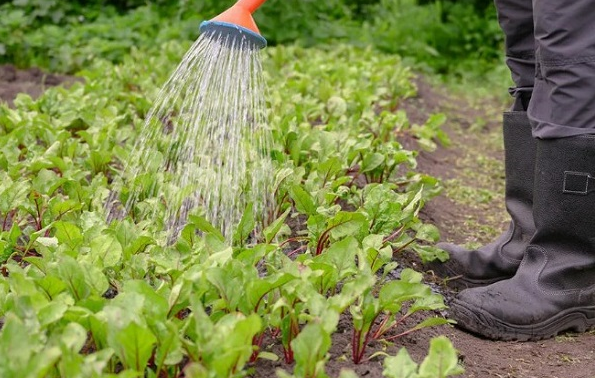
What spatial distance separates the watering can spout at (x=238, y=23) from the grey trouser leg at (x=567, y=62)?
875mm

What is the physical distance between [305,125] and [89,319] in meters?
2.15

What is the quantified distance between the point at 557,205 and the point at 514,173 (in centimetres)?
44

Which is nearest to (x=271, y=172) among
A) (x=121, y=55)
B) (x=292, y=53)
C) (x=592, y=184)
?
(x=592, y=184)

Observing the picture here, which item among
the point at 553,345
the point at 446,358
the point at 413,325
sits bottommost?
the point at 553,345

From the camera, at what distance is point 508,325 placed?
2793 millimetres

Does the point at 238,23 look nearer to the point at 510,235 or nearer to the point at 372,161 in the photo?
the point at 372,161

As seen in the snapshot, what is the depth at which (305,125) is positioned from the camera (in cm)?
398

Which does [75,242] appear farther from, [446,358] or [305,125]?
[305,125]

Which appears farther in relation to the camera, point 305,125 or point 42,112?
point 42,112

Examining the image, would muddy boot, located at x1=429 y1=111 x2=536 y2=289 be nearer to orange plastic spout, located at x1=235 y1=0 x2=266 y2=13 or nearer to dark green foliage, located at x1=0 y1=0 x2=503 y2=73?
orange plastic spout, located at x1=235 y1=0 x2=266 y2=13

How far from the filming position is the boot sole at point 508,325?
9.11ft

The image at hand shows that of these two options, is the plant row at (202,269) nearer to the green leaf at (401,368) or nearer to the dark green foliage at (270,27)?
the green leaf at (401,368)

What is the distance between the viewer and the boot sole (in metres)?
2.78

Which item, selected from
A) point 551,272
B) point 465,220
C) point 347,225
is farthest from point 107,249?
point 465,220
